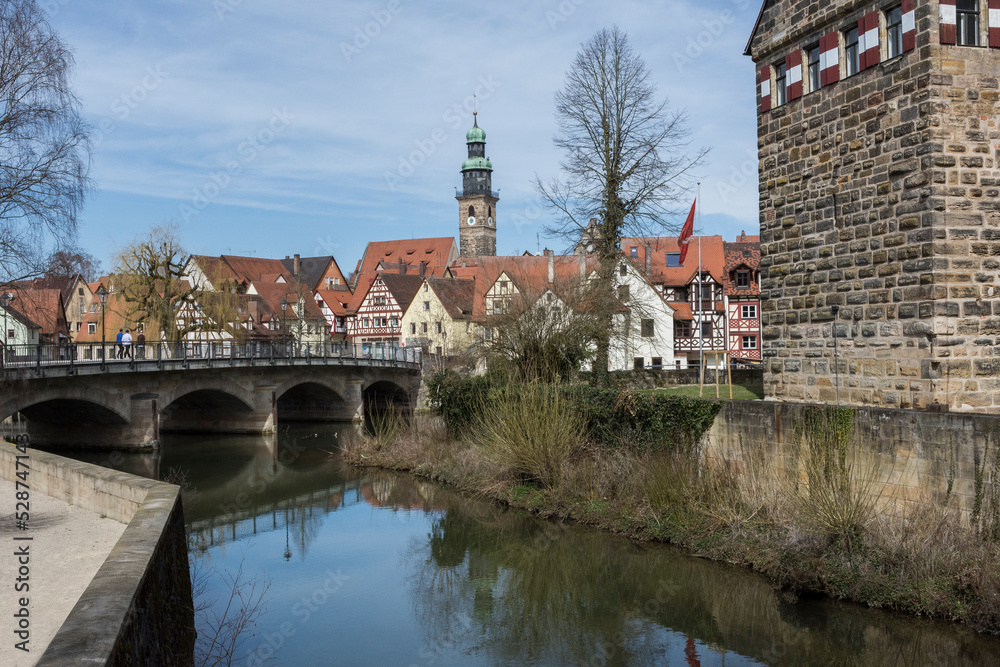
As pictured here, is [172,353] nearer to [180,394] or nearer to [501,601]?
[180,394]

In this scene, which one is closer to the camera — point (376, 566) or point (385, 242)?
point (376, 566)

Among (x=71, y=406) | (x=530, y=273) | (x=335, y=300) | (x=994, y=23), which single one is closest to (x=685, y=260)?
(x=530, y=273)

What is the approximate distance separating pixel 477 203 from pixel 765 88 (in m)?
86.5

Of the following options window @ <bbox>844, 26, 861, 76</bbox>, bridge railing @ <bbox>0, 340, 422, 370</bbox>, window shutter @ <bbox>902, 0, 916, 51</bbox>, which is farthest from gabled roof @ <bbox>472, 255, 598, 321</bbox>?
window shutter @ <bbox>902, 0, 916, 51</bbox>

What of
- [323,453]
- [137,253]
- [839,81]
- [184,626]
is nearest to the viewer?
[184,626]

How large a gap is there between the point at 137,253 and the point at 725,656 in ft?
131

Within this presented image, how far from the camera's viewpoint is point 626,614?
38.5 feet

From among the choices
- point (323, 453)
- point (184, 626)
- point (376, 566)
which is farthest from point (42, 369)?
point (184, 626)

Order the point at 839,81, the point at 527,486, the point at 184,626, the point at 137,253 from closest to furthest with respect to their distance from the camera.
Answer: the point at 184,626
the point at 839,81
the point at 527,486
the point at 137,253

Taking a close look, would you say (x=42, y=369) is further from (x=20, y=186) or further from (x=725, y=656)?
(x=725, y=656)

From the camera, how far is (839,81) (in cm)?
1362

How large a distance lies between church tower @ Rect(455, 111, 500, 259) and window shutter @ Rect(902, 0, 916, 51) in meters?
88.6

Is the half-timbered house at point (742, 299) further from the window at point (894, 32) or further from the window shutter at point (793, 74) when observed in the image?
the window at point (894, 32)

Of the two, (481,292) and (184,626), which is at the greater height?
(481,292)
